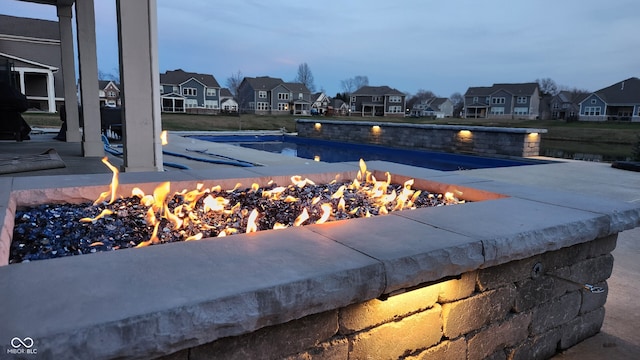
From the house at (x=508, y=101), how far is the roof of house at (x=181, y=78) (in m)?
35.8

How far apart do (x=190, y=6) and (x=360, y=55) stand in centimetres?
4305

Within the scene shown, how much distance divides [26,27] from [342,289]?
3383 centimetres

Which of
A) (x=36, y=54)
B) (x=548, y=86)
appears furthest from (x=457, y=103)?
(x=36, y=54)

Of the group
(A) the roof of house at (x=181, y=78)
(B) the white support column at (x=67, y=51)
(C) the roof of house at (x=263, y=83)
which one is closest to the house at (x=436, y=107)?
(C) the roof of house at (x=263, y=83)

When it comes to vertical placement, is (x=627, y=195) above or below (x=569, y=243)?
below

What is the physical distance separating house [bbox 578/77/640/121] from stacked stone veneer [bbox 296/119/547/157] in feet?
124

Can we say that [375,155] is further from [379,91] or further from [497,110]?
[497,110]

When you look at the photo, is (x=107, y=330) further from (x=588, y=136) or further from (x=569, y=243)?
(x=588, y=136)

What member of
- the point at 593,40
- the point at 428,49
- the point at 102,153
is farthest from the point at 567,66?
the point at 102,153

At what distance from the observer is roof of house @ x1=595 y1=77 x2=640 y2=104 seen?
41.3 meters

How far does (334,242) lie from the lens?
5.56 ft

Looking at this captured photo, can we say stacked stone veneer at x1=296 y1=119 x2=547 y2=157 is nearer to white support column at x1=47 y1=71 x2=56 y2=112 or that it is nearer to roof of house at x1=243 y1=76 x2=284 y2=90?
white support column at x1=47 y1=71 x2=56 y2=112

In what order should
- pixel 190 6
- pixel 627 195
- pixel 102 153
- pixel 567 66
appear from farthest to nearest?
1. pixel 567 66
2. pixel 190 6
3. pixel 102 153
4. pixel 627 195

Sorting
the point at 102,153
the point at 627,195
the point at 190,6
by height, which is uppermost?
the point at 190,6
